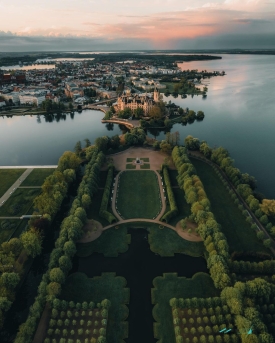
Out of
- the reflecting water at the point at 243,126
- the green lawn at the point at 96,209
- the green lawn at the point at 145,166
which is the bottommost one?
the green lawn at the point at 96,209

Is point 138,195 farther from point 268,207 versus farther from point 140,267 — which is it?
point 268,207

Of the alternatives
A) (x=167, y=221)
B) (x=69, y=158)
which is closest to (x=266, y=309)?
(x=167, y=221)

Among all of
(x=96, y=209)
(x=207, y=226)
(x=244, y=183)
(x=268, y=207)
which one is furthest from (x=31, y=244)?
(x=244, y=183)

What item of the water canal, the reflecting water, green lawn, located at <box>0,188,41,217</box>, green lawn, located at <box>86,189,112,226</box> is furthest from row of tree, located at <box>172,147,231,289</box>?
green lawn, located at <box>0,188,41,217</box>

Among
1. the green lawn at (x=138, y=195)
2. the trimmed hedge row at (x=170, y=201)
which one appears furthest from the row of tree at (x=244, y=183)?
the green lawn at (x=138, y=195)

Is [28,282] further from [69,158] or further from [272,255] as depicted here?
[272,255]

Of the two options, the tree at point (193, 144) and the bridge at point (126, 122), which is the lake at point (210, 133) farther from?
the tree at point (193, 144)
